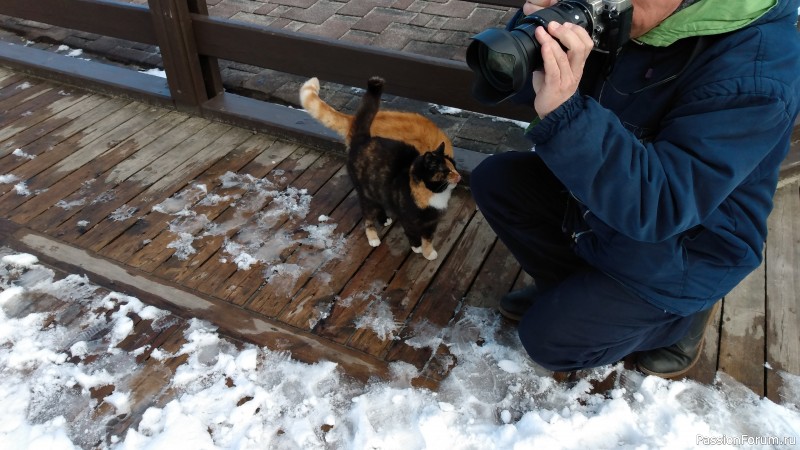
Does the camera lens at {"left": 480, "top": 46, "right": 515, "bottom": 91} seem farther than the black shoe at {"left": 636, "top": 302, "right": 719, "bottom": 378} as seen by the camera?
No

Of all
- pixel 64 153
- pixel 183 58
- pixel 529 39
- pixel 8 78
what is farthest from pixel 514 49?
pixel 8 78

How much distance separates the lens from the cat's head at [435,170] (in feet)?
6.91

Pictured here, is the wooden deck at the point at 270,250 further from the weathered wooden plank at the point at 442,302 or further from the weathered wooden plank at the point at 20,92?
the weathered wooden plank at the point at 20,92

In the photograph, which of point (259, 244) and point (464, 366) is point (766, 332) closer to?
point (464, 366)

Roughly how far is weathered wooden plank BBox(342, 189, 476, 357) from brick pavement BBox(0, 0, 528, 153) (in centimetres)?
80

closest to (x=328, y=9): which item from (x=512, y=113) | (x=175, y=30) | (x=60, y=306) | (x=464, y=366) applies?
(x=175, y=30)

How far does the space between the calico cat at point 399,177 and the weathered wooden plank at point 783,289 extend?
124 centimetres

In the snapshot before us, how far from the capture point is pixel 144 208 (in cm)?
264

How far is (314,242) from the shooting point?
2443mm

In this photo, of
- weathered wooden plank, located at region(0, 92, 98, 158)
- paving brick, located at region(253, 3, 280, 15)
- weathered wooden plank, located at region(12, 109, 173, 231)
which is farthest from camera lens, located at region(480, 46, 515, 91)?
paving brick, located at region(253, 3, 280, 15)

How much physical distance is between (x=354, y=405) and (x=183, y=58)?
7.43 feet

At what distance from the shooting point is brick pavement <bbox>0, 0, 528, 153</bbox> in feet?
11.6

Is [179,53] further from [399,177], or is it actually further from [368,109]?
[399,177]

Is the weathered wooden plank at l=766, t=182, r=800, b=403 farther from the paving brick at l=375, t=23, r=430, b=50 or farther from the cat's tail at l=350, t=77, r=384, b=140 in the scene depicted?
the paving brick at l=375, t=23, r=430, b=50
